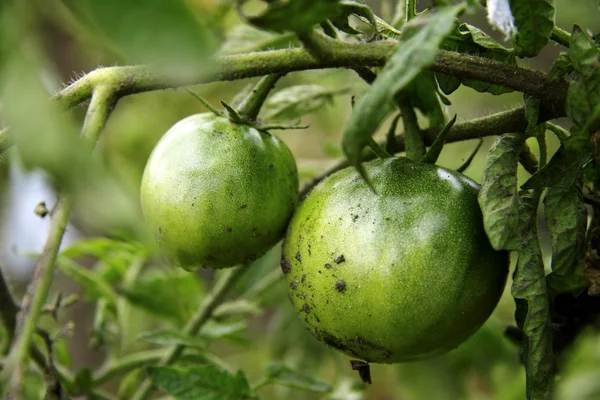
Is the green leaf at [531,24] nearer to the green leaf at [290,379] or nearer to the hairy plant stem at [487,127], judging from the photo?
the hairy plant stem at [487,127]

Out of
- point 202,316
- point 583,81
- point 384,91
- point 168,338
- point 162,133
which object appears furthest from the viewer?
point 162,133

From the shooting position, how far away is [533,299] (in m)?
0.72

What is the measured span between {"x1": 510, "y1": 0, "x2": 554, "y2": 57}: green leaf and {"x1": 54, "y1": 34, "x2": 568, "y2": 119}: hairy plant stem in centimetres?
3

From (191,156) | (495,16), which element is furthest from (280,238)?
(495,16)

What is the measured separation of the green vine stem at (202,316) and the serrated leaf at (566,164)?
54 centimetres

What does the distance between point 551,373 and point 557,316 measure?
178mm

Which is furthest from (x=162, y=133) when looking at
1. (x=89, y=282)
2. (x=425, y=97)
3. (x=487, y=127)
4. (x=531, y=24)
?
(x=531, y=24)

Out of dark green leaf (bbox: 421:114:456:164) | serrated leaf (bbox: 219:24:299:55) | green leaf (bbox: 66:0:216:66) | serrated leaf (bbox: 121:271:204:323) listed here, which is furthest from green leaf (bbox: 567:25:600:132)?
serrated leaf (bbox: 121:271:204:323)

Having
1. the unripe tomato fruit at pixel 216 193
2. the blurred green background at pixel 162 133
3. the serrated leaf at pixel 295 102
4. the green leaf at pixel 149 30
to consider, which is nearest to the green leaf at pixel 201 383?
the unripe tomato fruit at pixel 216 193

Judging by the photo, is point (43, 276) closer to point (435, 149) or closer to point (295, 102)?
point (435, 149)

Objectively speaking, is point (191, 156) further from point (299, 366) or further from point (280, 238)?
point (299, 366)

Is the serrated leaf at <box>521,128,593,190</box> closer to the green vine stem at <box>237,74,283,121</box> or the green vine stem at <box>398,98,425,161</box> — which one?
the green vine stem at <box>398,98,425,161</box>

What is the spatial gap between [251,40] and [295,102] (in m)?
0.19

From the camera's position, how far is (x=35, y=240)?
129 centimetres
